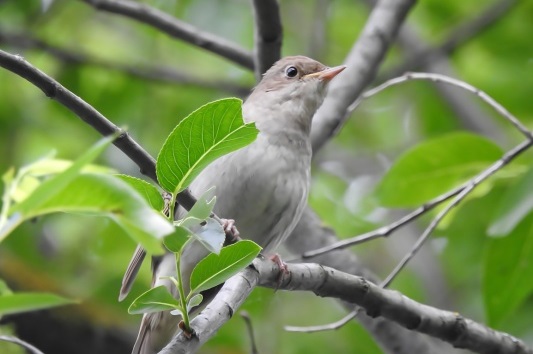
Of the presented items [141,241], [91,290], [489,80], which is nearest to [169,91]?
[91,290]

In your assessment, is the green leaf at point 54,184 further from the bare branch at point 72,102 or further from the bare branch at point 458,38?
the bare branch at point 458,38

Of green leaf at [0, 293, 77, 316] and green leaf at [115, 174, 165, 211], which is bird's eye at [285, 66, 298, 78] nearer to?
green leaf at [115, 174, 165, 211]

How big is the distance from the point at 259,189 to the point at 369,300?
0.92m

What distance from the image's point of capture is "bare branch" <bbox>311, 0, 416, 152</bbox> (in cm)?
585

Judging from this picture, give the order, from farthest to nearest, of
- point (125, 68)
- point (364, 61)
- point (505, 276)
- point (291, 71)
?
point (125, 68) → point (364, 61) → point (291, 71) → point (505, 276)

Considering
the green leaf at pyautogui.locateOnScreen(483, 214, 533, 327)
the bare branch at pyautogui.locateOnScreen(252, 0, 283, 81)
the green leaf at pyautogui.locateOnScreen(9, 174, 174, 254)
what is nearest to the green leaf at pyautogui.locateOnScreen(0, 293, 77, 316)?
the green leaf at pyautogui.locateOnScreen(9, 174, 174, 254)

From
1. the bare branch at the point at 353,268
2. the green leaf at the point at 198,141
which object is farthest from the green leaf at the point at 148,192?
the bare branch at the point at 353,268

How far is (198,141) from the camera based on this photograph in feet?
8.75

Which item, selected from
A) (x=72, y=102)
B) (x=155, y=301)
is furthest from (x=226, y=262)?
(x=72, y=102)

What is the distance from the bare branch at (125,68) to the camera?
6827mm

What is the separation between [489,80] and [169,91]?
2799mm

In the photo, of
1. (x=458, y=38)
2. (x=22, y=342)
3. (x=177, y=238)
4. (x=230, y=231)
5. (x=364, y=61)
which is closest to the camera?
(x=177, y=238)

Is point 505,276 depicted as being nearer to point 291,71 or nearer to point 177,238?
point 291,71

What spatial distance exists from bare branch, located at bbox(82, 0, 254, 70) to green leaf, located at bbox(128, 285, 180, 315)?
10.5 ft
